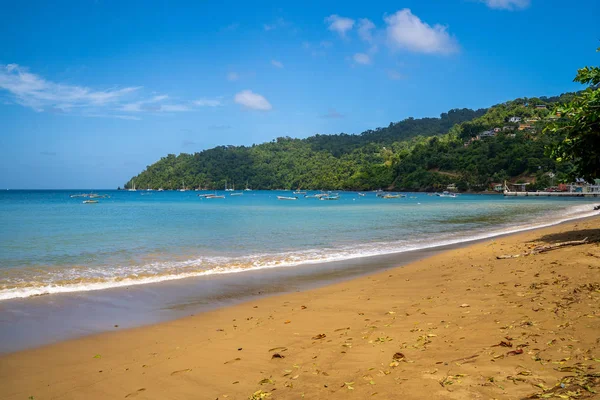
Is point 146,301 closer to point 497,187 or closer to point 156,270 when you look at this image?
point 156,270

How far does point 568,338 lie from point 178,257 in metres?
14.7

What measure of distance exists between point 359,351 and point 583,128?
1236 centimetres

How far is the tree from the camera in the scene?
1296 centimetres

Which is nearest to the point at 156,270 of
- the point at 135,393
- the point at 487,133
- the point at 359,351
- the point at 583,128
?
the point at 135,393

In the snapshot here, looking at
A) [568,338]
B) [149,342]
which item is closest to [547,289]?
[568,338]

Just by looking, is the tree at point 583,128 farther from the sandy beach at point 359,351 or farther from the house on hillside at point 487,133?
the house on hillside at point 487,133

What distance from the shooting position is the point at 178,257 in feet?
55.9

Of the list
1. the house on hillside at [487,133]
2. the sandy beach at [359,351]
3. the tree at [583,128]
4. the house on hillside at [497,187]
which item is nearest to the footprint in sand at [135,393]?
the sandy beach at [359,351]

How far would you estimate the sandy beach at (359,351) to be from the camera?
4328 mm

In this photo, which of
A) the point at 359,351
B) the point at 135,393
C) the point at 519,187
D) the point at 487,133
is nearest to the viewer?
the point at 135,393

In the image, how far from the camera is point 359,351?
556 cm

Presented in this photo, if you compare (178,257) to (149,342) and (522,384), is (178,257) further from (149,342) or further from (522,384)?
(522,384)

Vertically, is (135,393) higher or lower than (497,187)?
lower

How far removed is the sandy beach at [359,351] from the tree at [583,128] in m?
6.36
